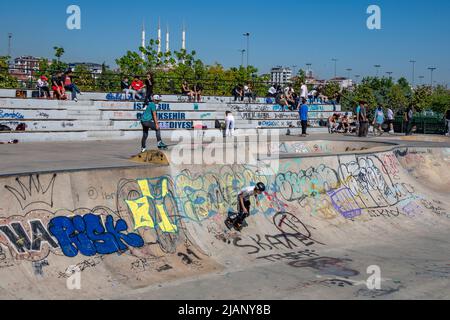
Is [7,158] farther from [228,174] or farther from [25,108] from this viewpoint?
[25,108]

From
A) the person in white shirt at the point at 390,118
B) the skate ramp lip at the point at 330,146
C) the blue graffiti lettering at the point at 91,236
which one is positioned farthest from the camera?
the person in white shirt at the point at 390,118

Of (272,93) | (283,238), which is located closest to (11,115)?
(283,238)

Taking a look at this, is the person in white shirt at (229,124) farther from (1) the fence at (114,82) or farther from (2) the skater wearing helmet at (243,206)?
(2) the skater wearing helmet at (243,206)

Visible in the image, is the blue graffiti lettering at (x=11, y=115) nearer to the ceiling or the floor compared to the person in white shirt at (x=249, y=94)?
nearer to the floor

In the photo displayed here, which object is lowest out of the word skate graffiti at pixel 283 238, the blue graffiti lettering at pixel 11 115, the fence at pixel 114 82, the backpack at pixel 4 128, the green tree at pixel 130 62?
the word skate graffiti at pixel 283 238

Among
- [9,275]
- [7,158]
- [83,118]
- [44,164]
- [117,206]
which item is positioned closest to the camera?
[9,275]

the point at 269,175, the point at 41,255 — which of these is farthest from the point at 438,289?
the point at 41,255

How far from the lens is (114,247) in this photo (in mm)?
9891

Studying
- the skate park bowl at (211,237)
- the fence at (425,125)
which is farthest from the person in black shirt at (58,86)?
the fence at (425,125)

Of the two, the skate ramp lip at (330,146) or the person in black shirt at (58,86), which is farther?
the person in black shirt at (58,86)

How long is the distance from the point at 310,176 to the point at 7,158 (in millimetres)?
8156

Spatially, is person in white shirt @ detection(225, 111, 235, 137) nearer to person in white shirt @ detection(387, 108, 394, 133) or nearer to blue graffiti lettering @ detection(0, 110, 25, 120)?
blue graffiti lettering @ detection(0, 110, 25, 120)

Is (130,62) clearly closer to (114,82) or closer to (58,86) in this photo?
(114,82)

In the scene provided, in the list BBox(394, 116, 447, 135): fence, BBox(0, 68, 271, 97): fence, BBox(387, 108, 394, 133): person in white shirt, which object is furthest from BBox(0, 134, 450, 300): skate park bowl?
BBox(394, 116, 447, 135): fence
